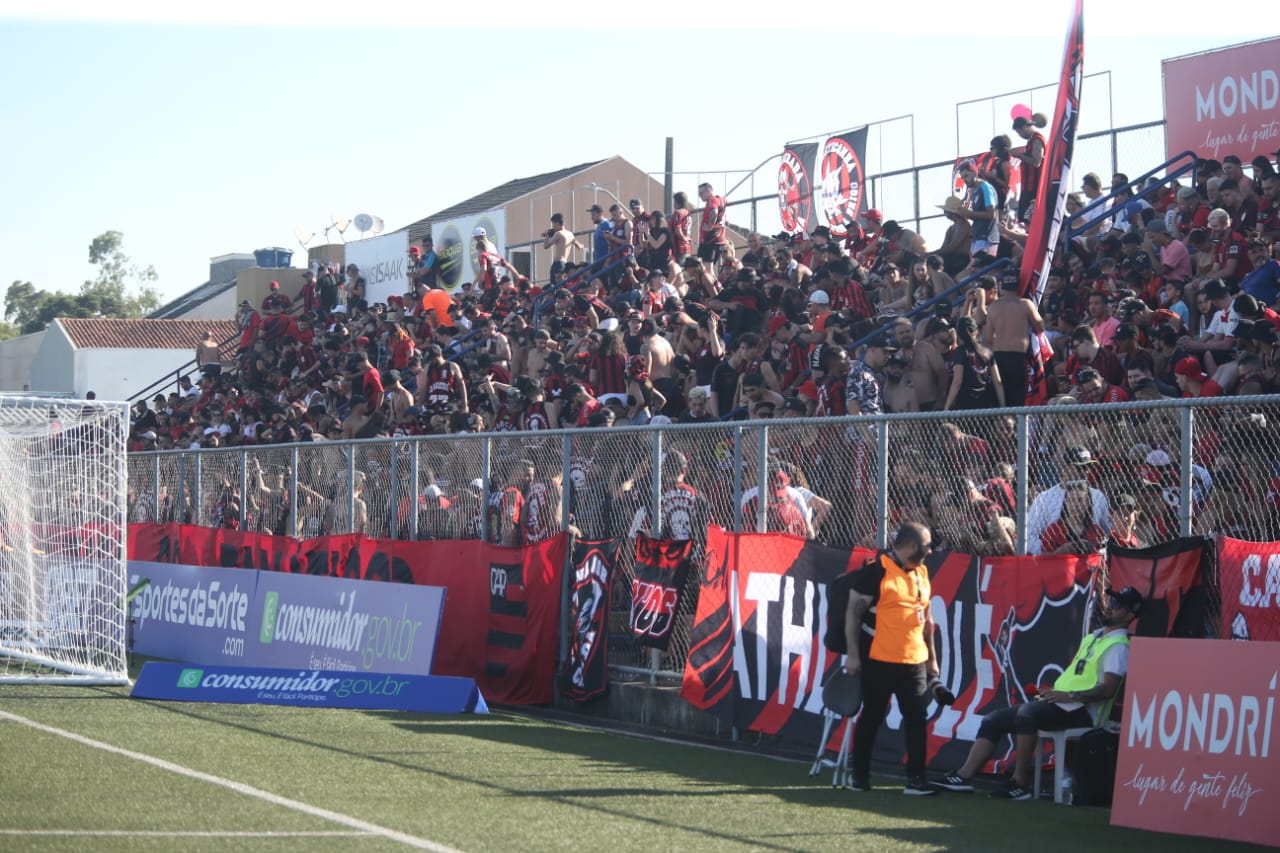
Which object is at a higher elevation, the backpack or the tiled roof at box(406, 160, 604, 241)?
the tiled roof at box(406, 160, 604, 241)

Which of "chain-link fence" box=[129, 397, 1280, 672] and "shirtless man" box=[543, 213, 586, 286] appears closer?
"chain-link fence" box=[129, 397, 1280, 672]

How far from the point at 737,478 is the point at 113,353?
47991 mm

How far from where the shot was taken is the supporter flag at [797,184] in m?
Result: 25.1

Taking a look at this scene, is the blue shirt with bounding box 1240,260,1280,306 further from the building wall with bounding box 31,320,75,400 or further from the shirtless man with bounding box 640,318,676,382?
the building wall with bounding box 31,320,75,400

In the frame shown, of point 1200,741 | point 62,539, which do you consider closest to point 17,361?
point 62,539

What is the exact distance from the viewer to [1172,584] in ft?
30.5

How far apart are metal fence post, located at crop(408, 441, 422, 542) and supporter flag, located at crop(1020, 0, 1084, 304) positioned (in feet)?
21.2

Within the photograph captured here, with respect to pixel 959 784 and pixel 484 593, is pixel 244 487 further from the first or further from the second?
pixel 959 784

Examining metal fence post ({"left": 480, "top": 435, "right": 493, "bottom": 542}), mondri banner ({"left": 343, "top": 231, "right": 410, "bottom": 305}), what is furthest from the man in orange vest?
mondri banner ({"left": 343, "top": 231, "right": 410, "bottom": 305})

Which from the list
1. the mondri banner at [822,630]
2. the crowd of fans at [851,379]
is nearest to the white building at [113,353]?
the crowd of fans at [851,379]

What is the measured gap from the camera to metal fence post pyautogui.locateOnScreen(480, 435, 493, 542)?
16.0m

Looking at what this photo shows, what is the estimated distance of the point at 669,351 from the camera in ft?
60.9

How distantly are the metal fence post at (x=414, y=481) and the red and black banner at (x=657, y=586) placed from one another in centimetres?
375

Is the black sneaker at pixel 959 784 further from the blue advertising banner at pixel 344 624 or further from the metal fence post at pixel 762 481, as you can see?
the blue advertising banner at pixel 344 624
